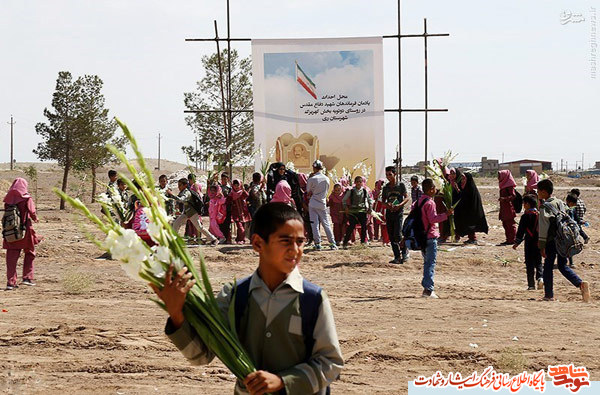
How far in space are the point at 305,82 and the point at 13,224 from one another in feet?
47.5

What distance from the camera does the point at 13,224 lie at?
11.7 m

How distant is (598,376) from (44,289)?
8.17 metres

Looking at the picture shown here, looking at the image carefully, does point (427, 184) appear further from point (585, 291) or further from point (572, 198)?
point (572, 198)

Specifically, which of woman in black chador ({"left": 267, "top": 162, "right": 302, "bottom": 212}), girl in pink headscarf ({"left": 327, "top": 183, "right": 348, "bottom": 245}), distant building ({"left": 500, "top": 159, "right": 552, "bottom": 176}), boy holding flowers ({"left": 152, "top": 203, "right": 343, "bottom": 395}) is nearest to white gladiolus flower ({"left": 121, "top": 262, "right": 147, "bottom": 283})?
boy holding flowers ({"left": 152, "top": 203, "right": 343, "bottom": 395})

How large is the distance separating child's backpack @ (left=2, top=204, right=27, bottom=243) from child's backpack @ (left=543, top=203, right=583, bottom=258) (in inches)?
272

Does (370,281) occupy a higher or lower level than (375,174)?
lower

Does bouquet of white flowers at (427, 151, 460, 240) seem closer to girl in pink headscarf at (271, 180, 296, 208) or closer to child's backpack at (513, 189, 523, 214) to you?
child's backpack at (513, 189, 523, 214)

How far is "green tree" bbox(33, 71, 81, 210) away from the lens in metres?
40.8

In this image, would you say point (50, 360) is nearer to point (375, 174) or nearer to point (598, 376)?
point (598, 376)

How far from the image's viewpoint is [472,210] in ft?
62.1

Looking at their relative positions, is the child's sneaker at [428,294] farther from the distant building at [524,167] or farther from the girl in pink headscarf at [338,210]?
the distant building at [524,167]

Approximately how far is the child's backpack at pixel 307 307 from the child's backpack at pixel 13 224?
9.08 meters

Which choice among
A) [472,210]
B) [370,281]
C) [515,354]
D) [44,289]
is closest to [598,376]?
[515,354]

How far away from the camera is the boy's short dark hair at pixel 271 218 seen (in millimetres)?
3334
